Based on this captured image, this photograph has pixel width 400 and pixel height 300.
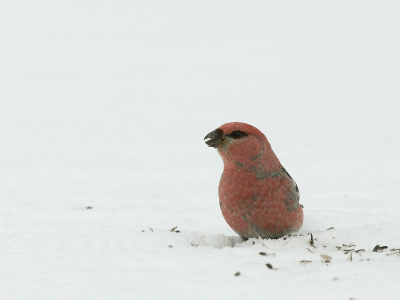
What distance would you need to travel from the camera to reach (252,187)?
11.4 feet

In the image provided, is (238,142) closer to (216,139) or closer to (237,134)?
(237,134)

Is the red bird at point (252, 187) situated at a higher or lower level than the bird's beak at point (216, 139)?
lower

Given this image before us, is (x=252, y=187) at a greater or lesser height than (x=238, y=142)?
lesser

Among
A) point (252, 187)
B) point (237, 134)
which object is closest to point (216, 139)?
point (237, 134)

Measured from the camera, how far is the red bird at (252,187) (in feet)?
11.4

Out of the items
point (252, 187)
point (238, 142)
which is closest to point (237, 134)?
point (238, 142)

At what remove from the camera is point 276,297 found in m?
2.21

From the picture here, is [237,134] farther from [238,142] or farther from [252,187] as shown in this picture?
[252,187]

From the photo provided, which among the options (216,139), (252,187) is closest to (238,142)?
(216,139)

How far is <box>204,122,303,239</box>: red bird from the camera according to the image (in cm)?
347

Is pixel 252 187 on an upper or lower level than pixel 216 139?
lower

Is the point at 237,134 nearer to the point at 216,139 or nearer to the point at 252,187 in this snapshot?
the point at 216,139

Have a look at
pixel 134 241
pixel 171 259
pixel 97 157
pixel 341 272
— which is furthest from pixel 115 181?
pixel 341 272

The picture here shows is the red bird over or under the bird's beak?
under
